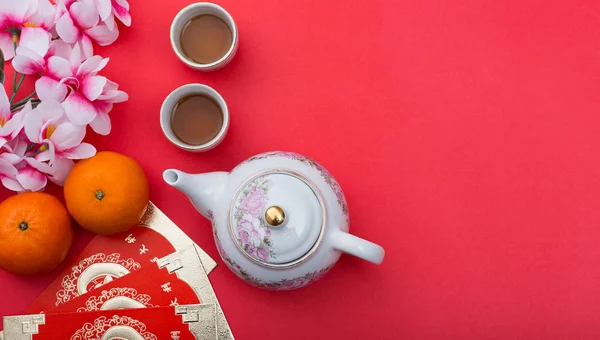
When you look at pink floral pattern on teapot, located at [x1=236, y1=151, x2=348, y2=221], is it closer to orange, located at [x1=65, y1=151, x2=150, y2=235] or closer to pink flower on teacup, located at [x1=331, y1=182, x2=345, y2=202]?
pink flower on teacup, located at [x1=331, y1=182, x2=345, y2=202]

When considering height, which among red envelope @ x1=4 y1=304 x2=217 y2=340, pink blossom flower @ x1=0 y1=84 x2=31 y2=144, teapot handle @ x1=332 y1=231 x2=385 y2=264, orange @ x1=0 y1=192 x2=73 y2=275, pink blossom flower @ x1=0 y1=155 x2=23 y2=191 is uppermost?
teapot handle @ x1=332 y1=231 x2=385 y2=264

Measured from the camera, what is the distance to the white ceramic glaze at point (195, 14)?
3.07 feet

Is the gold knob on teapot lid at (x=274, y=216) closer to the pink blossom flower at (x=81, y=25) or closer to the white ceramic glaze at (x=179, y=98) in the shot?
the white ceramic glaze at (x=179, y=98)

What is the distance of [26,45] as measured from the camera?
88 centimetres

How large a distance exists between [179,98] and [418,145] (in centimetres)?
44

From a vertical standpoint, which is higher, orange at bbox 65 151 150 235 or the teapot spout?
the teapot spout

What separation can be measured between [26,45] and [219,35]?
0.32 m

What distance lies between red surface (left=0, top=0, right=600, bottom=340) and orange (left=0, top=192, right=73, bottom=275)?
0.28ft

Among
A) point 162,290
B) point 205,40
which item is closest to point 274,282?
point 162,290

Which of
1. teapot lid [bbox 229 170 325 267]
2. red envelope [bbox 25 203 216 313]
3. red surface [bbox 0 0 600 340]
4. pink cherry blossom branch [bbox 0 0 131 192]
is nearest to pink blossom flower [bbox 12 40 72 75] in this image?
pink cherry blossom branch [bbox 0 0 131 192]

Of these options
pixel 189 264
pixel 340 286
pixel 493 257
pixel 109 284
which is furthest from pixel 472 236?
pixel 109 284

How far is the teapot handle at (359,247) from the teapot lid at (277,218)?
3cm

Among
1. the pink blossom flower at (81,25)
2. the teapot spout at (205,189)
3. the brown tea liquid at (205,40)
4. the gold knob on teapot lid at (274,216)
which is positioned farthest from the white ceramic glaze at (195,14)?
the gold knob on teapot lid at (274,216)

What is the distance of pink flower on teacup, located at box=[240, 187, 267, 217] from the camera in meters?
0.77
